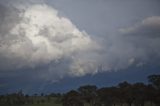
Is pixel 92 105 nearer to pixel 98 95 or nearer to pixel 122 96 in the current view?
pixel 98 95

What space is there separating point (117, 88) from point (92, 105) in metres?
18.8

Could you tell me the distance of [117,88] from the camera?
164m

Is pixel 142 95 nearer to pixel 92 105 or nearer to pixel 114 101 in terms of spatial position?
pixel 114 101

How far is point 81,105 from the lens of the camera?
163 metres

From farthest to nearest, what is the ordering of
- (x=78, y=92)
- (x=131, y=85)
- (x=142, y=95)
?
1. (x=78, y=92)
2. (x=131, y=85)
3. (x=142, y=95)

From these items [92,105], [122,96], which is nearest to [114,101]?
[122,96]

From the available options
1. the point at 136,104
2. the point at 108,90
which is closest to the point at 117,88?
the point at 108,90

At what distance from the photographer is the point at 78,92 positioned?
17262 centimetres

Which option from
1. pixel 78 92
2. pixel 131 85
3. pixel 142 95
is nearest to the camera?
pixel 142 95

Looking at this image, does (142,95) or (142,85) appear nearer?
(142,95)

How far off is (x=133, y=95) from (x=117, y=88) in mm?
14876

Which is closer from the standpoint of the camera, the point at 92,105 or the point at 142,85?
the point at 142,85

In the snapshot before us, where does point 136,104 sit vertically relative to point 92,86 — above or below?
below

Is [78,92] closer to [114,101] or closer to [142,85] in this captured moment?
[114,101]
